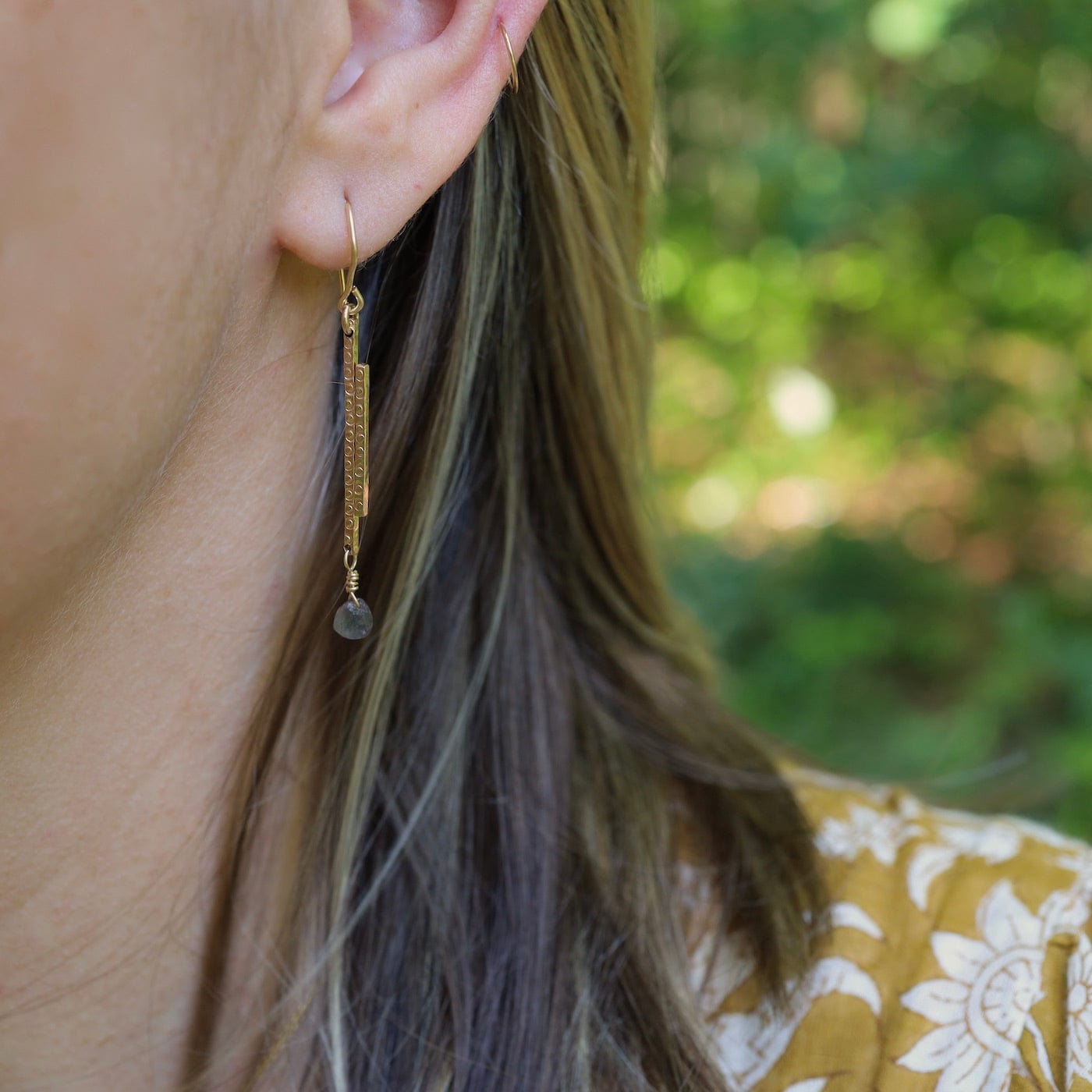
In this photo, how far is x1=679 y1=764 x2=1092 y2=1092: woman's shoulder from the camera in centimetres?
107

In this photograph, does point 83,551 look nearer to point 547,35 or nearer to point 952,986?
point 547,35

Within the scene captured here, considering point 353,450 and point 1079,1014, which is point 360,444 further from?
point 1079,1014

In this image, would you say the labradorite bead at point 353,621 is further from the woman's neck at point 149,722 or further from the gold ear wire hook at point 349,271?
the gold ear wire hook at point 349,271

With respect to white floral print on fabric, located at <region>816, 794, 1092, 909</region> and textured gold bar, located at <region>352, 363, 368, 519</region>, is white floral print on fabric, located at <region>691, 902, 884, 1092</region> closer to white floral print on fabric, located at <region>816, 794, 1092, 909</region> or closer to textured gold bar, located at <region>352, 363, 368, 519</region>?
white floral print on fabric, located at <region>816, 794, 1092, 909</region>

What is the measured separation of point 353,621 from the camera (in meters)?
1.12

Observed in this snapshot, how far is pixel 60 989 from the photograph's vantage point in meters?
1.14

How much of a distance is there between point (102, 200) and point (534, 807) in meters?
0.77

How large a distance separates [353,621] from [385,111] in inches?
18.3

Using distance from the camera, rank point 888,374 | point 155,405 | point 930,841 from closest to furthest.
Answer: point 155,405
point 930,841
point 888,374

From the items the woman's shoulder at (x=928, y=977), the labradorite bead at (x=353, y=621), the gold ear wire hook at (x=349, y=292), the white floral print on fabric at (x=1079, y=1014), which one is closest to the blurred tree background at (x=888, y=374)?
the woman's shoulder at (x=928, y=977)

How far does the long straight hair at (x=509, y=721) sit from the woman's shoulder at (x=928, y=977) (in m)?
0.04

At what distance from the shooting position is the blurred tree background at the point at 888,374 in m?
3.28

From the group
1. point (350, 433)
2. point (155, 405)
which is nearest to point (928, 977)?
point (350, 433)

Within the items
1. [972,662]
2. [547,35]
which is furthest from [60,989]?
[972,662]
